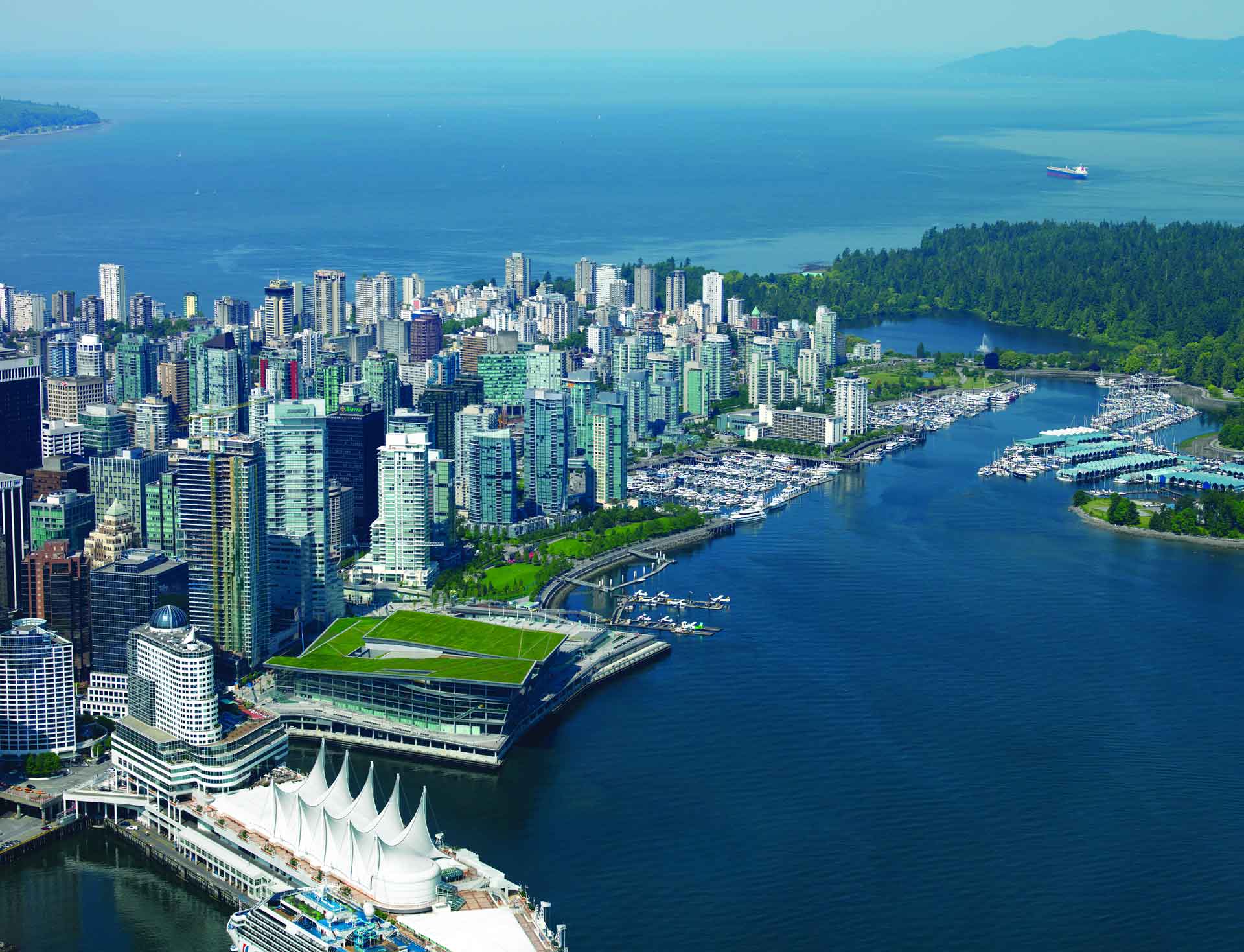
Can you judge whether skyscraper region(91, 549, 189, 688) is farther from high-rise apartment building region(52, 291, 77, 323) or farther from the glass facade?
high-rise apartment building region(52, 291, 77, 323)

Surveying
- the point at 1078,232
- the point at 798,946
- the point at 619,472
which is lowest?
the point at 798,946

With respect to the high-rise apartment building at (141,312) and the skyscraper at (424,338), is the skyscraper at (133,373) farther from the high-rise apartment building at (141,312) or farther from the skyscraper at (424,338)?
the high-rise apartment building at (141,312)

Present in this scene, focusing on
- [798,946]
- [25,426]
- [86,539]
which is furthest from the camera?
[25,426]

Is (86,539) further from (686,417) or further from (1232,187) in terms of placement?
(1232,187)

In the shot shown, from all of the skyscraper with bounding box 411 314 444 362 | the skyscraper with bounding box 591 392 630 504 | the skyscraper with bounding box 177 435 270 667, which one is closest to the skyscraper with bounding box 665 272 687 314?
the skyscraper with bounding box 411 314 444 362

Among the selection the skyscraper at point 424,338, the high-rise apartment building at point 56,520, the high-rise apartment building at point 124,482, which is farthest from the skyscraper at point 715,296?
the high-rise apartment building at point 56,520

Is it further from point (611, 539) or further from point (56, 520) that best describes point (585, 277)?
point (56, 520)

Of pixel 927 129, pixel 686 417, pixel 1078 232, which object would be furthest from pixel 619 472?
pixel 927 129

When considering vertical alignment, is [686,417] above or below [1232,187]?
below
